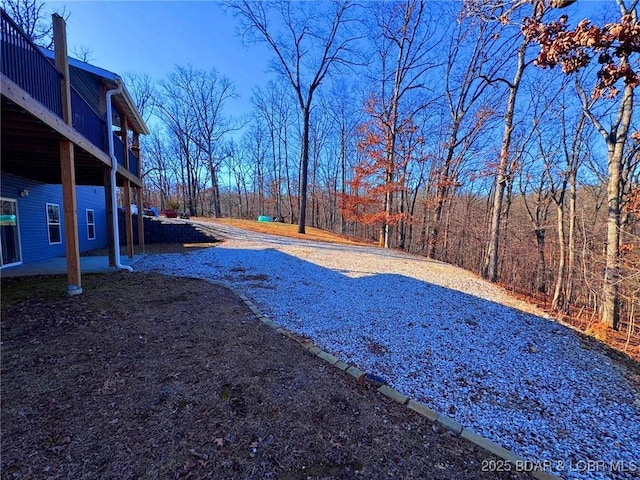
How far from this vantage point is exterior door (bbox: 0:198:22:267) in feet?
21.7

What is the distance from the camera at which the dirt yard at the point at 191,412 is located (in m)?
1.78

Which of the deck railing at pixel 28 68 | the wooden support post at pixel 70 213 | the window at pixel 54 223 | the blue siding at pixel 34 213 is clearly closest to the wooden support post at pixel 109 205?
the wooden support post at pixel 70 213

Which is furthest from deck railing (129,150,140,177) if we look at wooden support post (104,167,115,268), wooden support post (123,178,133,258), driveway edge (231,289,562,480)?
driveway edge (231,289,562,480)

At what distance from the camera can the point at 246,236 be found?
43.0ft

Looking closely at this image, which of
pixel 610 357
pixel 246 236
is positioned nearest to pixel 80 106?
pixel 246 236

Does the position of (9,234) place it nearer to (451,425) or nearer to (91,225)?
(91,225)

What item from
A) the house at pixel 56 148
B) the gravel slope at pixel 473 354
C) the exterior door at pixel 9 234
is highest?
the house at pixel 56 148

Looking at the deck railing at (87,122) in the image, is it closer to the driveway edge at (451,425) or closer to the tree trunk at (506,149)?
the driveway edge at (451,425)

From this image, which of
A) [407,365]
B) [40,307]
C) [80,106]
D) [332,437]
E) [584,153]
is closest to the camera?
[332,437]

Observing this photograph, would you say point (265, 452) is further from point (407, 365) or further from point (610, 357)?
point (610, 357)

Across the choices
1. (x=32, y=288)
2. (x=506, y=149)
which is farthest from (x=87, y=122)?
(x=506, y=149)

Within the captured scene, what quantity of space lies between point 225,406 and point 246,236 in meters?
11.3

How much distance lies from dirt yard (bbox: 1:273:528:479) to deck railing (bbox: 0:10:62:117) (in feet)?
10.1

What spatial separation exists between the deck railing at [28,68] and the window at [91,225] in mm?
8232
